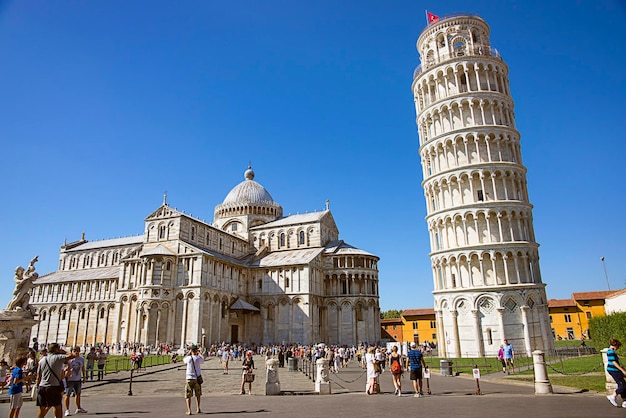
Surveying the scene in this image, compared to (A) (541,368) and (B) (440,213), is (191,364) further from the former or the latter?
(B) (440,213)

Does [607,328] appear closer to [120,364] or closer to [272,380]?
[272,380]

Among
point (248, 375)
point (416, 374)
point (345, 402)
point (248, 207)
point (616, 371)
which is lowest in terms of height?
point (345, 402)

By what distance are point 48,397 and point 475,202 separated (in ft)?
108

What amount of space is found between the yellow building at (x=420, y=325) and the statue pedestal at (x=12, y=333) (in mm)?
57901

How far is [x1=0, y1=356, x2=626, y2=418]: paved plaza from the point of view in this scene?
34.9 feet

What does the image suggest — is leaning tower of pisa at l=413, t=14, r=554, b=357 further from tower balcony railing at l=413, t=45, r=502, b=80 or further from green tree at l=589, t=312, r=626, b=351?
green tree at l=589, t=312, r=626, b=351

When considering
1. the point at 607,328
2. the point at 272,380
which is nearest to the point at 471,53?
the point at 607,328

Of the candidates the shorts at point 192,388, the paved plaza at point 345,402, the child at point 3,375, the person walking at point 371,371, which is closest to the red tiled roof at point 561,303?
the paved plaza at point 345,402

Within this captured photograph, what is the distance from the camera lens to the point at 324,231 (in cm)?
6031

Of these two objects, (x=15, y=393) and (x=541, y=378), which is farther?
(x=541, y=378)

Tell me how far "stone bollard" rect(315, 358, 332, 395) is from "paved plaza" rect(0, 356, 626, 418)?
0.27 m

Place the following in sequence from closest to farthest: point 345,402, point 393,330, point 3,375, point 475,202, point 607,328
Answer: point 345,402, point 3,375, point 607,328, point 475,202, point 393,330

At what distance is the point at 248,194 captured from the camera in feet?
218

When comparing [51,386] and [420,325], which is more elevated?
[420,325]
